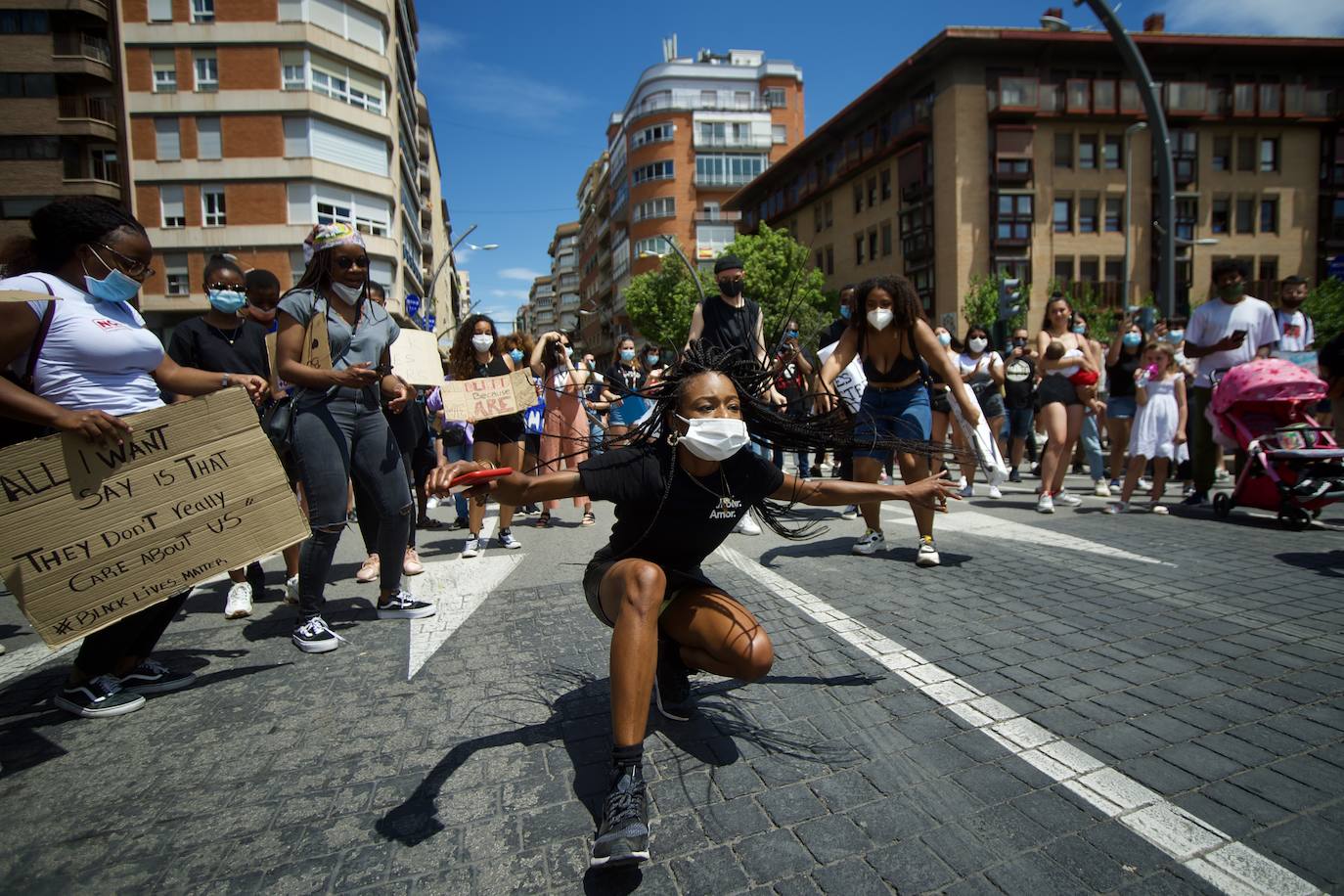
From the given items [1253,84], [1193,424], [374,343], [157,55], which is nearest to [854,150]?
[1253,84]

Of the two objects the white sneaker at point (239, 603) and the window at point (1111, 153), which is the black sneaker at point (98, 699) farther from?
the window at point (1111, 153)

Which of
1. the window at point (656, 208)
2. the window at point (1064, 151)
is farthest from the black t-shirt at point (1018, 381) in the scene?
the window at point (656, 208)

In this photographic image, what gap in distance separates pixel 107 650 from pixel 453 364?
13.0 feet

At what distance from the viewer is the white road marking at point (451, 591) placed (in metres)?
3.88

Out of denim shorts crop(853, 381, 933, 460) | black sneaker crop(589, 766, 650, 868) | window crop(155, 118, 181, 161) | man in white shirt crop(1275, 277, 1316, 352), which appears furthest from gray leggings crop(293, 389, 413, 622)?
window crop(155, 118, 181, 161)

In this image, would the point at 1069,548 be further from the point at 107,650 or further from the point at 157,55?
the point at 157,55

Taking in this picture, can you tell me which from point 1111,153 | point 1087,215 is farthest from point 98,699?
point 1111,153

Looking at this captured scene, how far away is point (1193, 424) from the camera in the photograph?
746cm

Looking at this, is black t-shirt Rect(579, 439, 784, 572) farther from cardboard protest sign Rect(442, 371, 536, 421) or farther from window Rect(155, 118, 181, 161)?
window Rect(155, 118, 181, 161)

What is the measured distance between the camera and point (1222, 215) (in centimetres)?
4169

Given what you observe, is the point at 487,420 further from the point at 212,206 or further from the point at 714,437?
the point at 212,206

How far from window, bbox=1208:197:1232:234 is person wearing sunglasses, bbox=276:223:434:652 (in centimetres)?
5042

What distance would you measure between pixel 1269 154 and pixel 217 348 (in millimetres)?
54142

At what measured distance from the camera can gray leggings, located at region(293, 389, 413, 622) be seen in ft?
12.4
